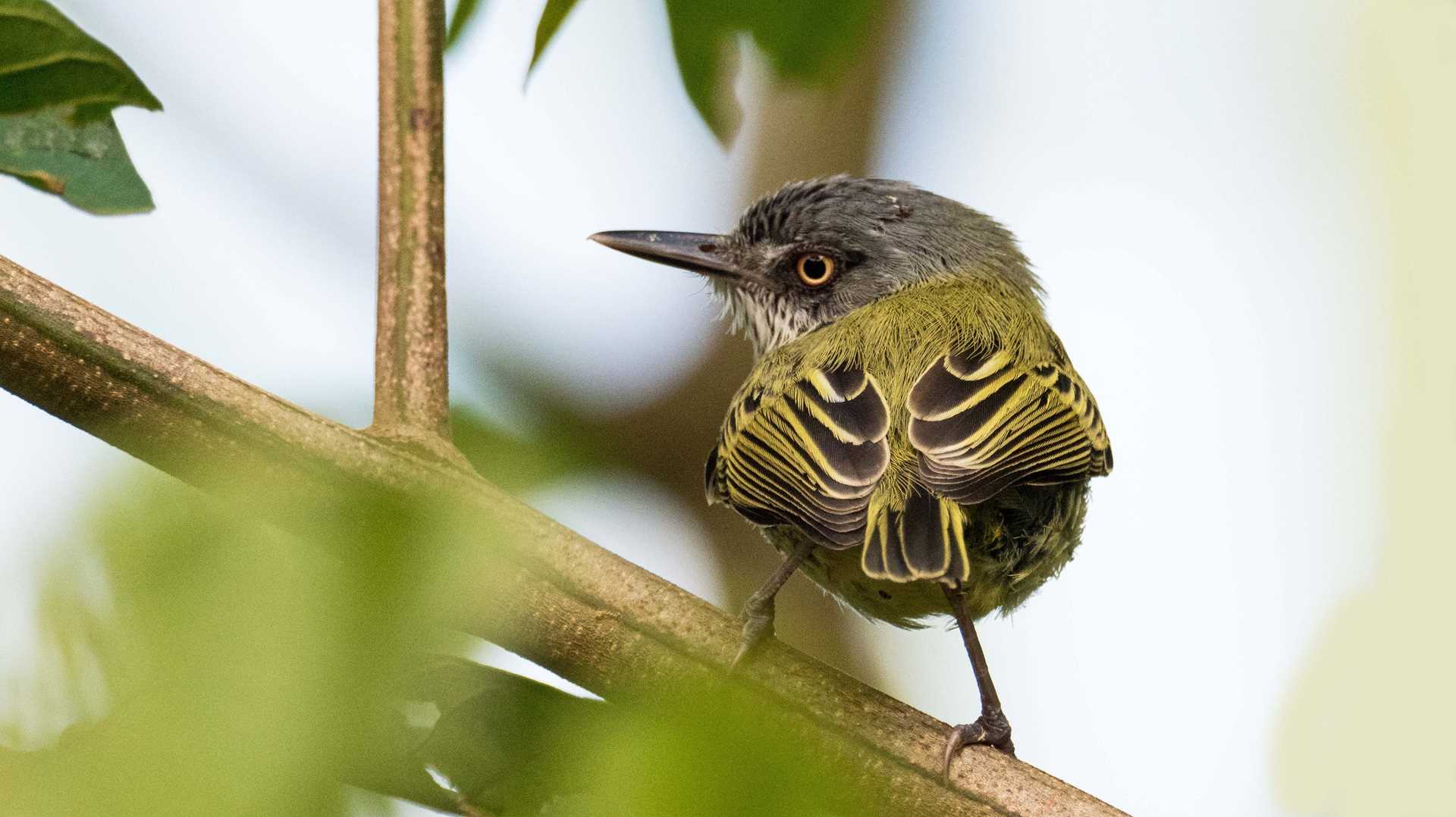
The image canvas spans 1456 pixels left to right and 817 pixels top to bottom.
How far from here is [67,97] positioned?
207 centimetres

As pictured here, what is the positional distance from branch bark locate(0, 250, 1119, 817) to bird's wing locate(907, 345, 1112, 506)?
487 mm

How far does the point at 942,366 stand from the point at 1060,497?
411 mm

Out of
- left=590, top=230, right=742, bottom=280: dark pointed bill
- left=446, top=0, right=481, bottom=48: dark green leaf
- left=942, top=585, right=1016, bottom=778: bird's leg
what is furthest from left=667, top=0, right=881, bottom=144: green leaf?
left=590, top=230, right=742, bottom=280: dark pointed bill

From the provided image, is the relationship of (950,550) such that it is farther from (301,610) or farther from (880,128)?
(880,128)

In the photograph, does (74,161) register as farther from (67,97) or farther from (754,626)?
(754,626)

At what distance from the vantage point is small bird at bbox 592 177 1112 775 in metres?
2.68

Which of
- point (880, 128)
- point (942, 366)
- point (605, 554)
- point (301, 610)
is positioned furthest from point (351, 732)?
point (880, 128)

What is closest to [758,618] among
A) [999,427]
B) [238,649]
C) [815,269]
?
[999,427]

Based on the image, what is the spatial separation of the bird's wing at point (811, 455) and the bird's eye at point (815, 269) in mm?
1082

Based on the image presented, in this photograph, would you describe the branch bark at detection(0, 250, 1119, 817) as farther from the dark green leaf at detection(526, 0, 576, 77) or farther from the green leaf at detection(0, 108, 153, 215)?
the dark green leaf at detection(526, 0, 576, 77)

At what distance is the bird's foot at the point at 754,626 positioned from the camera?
7.87ft

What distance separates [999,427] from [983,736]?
27.4 inches

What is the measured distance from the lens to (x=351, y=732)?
0.97m

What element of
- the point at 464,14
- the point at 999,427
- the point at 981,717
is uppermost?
the point at 464,14
